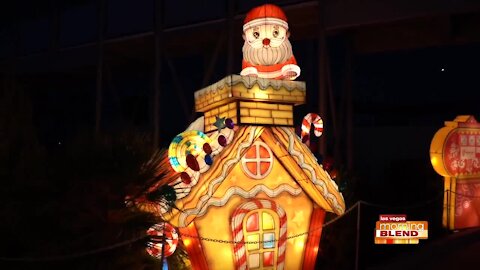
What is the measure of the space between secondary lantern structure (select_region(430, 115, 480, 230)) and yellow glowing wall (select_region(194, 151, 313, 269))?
455cm

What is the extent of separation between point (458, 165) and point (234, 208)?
611 centimetres

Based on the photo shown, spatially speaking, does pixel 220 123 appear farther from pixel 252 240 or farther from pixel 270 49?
pixel 252 240

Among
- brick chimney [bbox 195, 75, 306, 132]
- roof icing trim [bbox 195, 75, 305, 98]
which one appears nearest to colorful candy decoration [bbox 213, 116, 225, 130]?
brick chimney [bbox 195, 75, 306, 132]

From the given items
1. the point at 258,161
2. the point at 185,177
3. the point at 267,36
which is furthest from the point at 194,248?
the point at 267,36

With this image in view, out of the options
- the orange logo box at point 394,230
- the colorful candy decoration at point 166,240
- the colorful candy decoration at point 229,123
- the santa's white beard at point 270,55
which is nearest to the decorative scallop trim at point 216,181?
the colorful candy decoration at point 166,240

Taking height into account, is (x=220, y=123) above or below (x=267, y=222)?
above

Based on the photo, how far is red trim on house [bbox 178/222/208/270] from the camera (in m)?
6.75

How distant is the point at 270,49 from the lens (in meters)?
7.41

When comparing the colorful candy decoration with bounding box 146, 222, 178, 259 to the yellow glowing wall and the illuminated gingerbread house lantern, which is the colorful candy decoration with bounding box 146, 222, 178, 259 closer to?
the illuminated gingerbread house lantern

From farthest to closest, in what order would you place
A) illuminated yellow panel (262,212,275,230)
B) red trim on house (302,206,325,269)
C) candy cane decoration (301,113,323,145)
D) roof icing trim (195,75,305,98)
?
candy cane decoration (301,113,323,145) < red trim on house (302,206,325,269) < illuminated yellow panel (262,212,275,230) < roof icing trim (195,75,305,98)

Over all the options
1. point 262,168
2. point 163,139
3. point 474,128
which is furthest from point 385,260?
point 163,139

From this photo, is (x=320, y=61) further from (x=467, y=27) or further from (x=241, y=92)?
(x=241, y=92)

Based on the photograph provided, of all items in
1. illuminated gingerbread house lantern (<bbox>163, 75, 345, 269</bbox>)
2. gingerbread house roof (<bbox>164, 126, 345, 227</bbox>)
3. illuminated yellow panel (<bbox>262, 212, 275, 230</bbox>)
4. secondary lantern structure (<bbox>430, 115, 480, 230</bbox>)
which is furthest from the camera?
secondary lantern structure (<bbox>430, 115, 480, 230</bbox>)

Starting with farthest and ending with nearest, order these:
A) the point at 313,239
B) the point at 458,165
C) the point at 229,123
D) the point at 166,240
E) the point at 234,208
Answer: the point at 458,165, the point at 313,239, the point at 234,208, the point at 229,123, the point at 166,240
